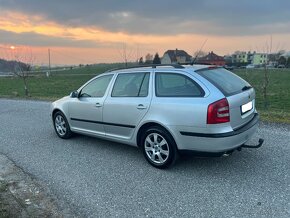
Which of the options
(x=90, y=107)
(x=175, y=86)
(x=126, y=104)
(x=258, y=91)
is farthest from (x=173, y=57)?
(x=175, y=86)

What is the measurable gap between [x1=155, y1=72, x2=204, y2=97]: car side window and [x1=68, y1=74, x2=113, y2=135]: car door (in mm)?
1195

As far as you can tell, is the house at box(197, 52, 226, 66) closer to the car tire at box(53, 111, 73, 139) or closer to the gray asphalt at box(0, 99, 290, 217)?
the gray asphalt at box(0, 99, 290, 217)

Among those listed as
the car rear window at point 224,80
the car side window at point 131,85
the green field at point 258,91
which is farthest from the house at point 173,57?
the car rear window at point 224,80

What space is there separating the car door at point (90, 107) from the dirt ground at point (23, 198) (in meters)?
1.47

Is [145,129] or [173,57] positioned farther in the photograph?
[173,57]

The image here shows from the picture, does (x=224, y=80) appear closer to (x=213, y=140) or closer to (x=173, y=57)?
(x=213, y=140)

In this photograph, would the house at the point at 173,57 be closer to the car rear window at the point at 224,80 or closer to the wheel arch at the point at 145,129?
the car rear window at the point at 224,80

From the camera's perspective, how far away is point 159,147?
426 centimetres

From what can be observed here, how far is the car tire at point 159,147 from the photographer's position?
13.5 ft

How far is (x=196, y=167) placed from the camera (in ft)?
14.2

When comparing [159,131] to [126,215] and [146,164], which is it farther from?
[126,215]

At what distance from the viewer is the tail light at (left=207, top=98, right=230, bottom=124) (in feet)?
12.0

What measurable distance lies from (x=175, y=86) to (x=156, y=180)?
1.40 metres

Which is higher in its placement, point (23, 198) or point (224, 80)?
point (224, 80)
